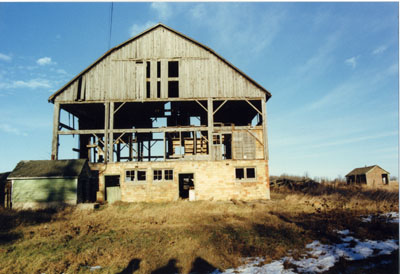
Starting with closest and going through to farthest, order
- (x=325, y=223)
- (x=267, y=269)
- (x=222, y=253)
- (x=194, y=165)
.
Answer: (x=267, y=269) < (x=222, y=253) < (x=325, y=223) < (x=194, y=165)

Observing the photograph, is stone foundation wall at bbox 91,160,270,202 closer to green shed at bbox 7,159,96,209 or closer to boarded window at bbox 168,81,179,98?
green shed at bbox 7,159,96,209

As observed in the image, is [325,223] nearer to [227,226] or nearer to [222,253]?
[227,226]

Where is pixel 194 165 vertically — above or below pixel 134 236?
above

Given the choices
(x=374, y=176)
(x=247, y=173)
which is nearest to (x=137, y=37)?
(x=247, y=173)

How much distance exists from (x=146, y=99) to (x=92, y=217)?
33.4 ft

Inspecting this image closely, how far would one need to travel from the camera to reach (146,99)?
1984cm

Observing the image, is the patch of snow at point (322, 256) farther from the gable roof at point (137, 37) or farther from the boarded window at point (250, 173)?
the gable roof at point (137, 37)

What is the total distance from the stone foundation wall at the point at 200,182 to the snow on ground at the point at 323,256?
10.2 metres

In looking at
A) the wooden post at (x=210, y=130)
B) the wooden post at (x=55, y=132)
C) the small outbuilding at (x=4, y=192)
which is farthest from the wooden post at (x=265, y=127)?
the small outbuilding at (x=4, y=192)

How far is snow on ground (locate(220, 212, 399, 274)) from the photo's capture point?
21.6ft

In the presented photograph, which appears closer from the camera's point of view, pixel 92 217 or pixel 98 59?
pixel 92 217

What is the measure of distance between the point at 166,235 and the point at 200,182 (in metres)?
8.67

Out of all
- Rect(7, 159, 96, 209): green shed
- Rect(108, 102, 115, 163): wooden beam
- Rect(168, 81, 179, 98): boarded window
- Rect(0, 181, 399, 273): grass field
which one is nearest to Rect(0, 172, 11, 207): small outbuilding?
Rect(7, 159, 96, 209): green shed

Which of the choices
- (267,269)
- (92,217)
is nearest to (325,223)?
(267,269)
